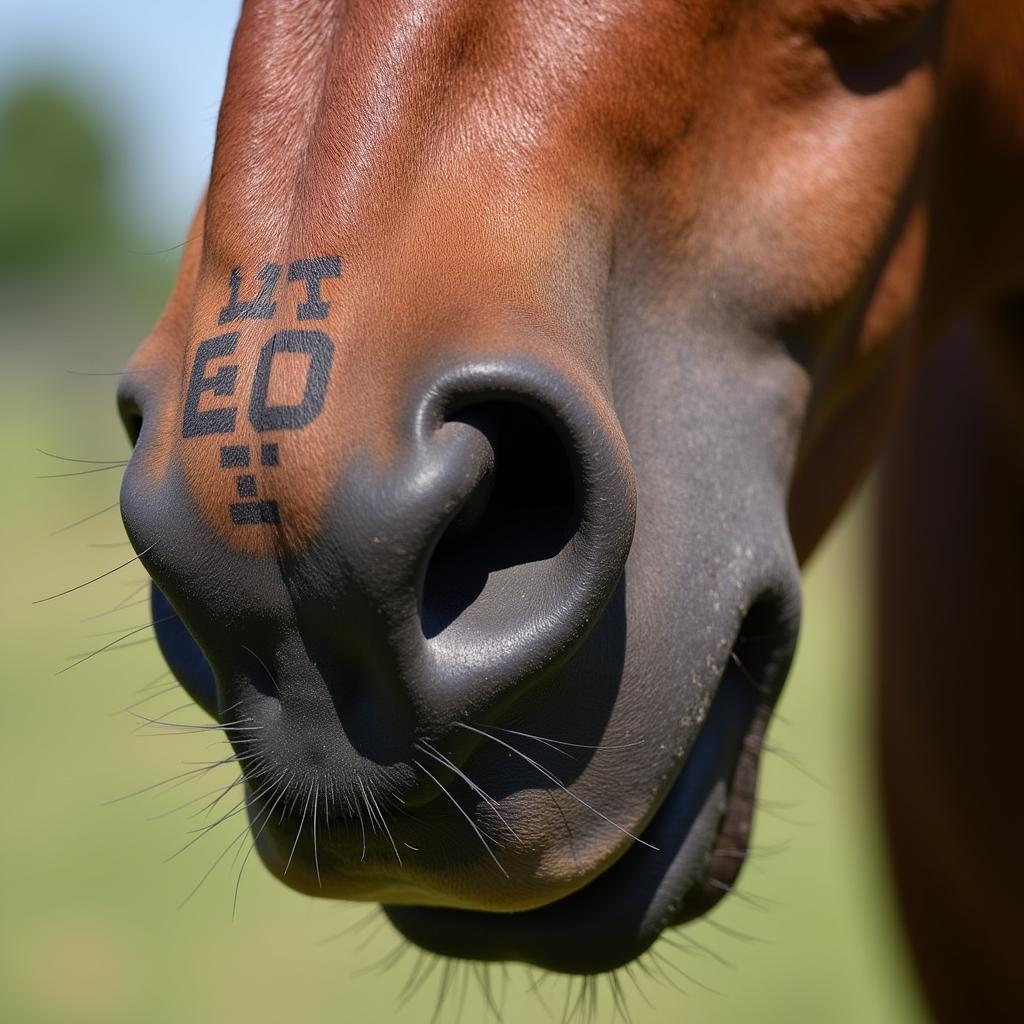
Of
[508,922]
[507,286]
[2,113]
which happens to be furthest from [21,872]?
[2,113]

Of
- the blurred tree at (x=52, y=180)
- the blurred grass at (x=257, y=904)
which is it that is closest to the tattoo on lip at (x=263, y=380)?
the blurred grass at (x=257, y=904)

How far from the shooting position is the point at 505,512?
2.52 ft

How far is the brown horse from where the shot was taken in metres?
0.69

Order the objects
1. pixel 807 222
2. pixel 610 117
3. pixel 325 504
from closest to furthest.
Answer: pixel 325 504
pixel 610 117
pixel 807 222

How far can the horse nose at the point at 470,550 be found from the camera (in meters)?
0.66

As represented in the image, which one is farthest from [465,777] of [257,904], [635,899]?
[257,904]

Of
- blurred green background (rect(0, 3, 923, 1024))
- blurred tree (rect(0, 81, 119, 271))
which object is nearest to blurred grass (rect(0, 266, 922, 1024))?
blurred green background (rect(0, 3, 923, 1024))

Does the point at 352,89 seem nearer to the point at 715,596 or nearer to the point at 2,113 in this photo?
the point at 715,596

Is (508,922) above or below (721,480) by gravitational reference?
below

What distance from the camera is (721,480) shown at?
2.93ft

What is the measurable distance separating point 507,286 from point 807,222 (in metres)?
0.36

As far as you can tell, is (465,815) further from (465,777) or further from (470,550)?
(470,550)

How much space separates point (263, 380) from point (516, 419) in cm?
16

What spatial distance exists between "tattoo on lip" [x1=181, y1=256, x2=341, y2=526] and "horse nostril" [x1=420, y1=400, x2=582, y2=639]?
0.09 metres
